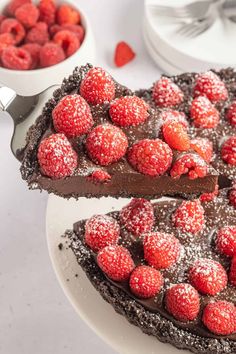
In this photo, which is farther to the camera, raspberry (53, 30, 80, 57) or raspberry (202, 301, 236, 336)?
raspberry (53, 30, 80, 57)

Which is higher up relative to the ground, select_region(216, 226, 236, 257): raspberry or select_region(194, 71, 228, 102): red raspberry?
select_region(194, 71, 228, 102): red raspberry

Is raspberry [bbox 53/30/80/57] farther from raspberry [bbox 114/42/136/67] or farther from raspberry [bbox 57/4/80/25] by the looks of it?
raspberry [bbox 114/42/136/67]

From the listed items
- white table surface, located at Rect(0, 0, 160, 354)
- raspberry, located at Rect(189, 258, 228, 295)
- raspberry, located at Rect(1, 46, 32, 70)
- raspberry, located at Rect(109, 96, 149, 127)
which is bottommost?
white table surface, located at Rect(0, 0, 160, 354)

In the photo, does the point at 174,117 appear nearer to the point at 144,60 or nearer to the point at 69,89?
the point at 69,89

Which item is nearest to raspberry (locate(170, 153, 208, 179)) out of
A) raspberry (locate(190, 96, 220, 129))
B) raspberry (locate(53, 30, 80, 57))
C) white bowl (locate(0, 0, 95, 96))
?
raspberry (locate(190, 96, 220, 129))

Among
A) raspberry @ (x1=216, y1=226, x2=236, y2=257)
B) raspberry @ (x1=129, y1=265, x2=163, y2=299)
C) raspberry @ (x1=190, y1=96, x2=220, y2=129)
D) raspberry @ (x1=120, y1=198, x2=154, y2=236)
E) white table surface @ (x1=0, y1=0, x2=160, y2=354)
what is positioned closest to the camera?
raspberry @ (x1=129, y1=265, x2=163, y2=299)

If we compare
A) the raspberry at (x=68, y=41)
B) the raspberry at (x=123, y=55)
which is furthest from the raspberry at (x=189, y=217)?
the raspberry at (x=123, y=55)

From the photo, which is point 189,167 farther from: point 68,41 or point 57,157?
point 68,41

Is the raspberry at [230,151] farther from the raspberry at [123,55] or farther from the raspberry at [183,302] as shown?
the raspberry at [123,55]
